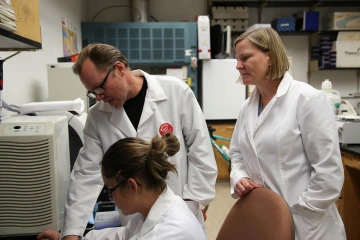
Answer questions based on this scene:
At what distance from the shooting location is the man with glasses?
129cm

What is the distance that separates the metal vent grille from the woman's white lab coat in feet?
2.53

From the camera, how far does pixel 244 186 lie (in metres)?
1.28

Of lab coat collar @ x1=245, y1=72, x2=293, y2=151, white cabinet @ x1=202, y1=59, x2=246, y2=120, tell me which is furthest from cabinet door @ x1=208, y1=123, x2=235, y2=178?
lab coat collar @ x1=245, y1=72, x2=293, y2=151

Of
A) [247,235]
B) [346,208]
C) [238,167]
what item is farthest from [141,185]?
[346,208]

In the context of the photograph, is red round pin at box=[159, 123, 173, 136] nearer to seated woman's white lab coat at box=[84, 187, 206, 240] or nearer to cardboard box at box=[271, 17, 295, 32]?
seated woman's white lab coat at box=[84, 187, 206, 240]

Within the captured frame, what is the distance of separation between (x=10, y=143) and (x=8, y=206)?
0.75 ft

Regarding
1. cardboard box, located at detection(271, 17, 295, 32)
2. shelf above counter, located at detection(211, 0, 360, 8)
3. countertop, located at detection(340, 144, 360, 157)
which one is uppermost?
shelf above counter, located at detection(211, 0, 360, 8)

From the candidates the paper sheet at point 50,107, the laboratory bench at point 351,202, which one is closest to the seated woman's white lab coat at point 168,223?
the paper sheet at point 50,107

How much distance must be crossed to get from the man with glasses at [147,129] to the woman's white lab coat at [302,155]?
19cm

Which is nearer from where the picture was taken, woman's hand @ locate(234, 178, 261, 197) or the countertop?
woman's hand @ locate(234, 178, 261, 197)

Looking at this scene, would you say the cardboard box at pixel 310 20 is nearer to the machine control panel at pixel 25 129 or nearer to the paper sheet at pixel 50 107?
the paper sheet at pixel 50 107

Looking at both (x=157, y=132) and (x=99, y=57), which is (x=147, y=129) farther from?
(x=99, y=57)

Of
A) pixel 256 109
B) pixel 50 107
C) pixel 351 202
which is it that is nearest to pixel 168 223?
pixel 256 109

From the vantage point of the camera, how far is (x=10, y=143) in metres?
1.13
